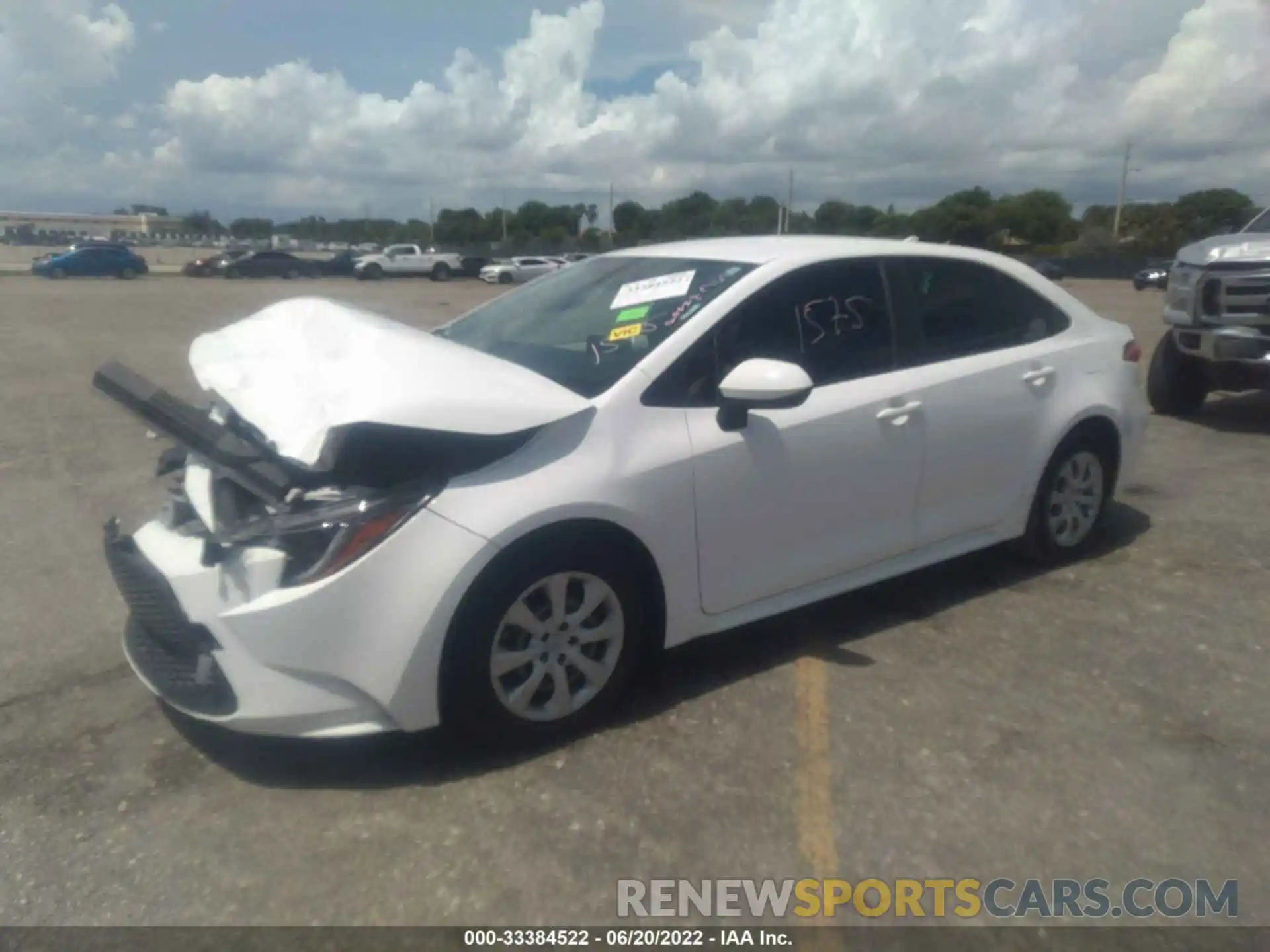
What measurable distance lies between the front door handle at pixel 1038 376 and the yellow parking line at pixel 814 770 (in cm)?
163

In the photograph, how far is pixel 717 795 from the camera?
320 centimetres

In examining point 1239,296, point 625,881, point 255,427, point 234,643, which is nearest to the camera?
point 625,881

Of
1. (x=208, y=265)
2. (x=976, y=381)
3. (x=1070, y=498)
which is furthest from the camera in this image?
(x=208, y=265)

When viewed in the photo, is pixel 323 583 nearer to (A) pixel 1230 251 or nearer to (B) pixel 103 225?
(A) pixel 1230 251

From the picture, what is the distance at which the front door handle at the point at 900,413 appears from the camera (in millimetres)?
4129

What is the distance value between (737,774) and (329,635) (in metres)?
1.31

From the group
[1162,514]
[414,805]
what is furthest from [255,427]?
[1162,514]

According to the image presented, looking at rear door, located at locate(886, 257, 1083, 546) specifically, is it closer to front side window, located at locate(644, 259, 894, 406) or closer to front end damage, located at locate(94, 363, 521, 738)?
front side window, located at locate(644, 259, 894, 406)

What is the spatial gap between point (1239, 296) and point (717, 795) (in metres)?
6.70

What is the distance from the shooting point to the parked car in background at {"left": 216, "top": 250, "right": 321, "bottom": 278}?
4788 centimetres

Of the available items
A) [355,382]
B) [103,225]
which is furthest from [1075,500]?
[103,225]

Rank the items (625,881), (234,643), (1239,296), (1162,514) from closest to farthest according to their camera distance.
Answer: (625,881) → (234,643) → (1162,514) → (1239,296)

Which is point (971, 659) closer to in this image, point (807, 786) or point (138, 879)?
point (807, 786)

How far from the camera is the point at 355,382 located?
3.24 metres
